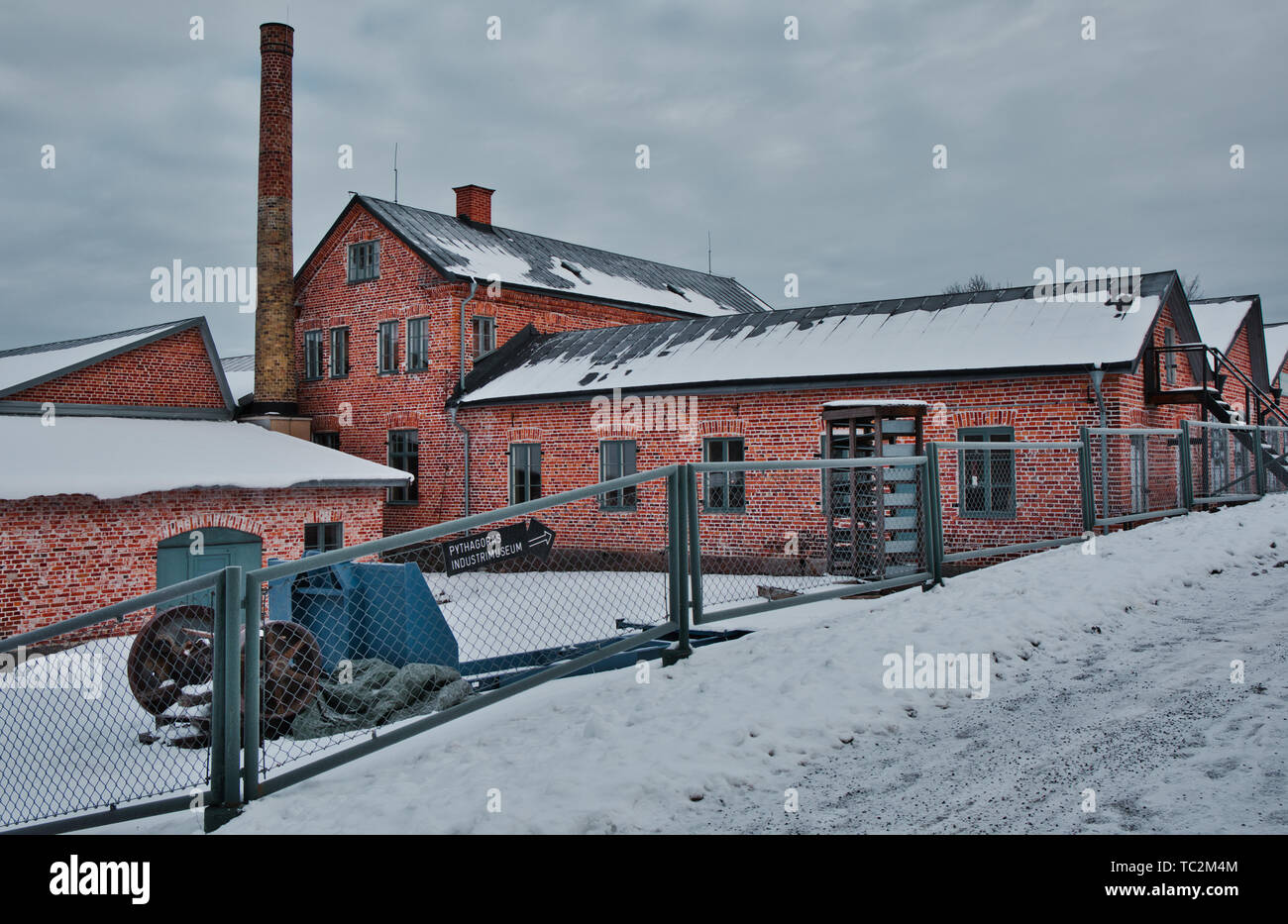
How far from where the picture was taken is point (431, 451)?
77.5 feet

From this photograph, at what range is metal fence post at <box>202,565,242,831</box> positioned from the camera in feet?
16.3

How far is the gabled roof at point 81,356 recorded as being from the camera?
1866cm

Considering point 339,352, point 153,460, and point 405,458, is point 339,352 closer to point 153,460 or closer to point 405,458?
point 405,458

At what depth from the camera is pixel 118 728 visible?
366 inches

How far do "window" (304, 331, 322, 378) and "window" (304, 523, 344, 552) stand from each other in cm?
905

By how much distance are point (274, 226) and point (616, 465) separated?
1114 centimetres

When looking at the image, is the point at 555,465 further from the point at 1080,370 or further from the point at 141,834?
the point at 141,834

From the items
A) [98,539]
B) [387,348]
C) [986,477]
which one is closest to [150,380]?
[98,539]

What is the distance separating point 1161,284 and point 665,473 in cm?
1330

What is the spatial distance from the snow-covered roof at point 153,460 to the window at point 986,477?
34.2 feet

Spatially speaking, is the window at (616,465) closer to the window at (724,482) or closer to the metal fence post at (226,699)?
the window at (724,482)

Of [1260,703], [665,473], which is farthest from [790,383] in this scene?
[1260,703]

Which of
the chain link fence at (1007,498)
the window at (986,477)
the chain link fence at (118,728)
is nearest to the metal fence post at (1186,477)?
the chain link fence at (1007,498)

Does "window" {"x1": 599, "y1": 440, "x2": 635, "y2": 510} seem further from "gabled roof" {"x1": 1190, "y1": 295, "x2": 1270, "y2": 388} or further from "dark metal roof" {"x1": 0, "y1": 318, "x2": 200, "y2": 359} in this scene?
"gabled roof" {"x1": 1190, "y1": 295, "x2": 1270, "y2": 388}
